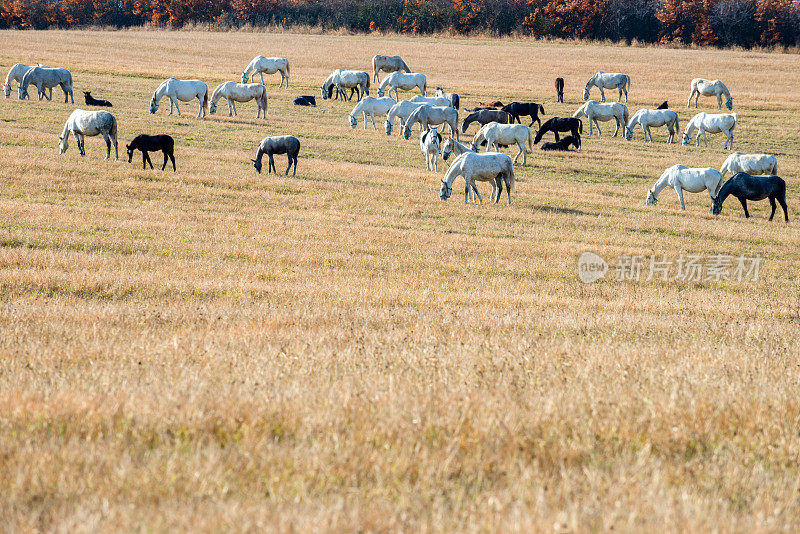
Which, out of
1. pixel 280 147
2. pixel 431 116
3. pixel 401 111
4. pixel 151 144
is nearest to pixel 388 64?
pixel 401 111

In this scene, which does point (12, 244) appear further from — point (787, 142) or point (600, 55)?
point (600, 55)

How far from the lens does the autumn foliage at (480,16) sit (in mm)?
70562

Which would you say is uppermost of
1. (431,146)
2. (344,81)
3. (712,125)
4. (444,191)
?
(344,81)

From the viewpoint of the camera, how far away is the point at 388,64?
49719 millimetres

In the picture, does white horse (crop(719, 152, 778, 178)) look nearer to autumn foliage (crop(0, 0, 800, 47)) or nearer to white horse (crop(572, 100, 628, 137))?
white horse (crop(572, 100, 628, 137))

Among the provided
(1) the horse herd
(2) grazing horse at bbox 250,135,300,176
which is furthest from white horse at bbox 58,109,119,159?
(2) grazing horse at bbox 250,135,300,176

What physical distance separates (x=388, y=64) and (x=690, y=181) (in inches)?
1239

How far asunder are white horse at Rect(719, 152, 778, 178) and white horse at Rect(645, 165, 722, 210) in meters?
2.51

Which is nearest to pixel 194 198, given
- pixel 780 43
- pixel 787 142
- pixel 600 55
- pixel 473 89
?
pixel 787 142

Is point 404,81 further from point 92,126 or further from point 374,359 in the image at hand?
point 374,359

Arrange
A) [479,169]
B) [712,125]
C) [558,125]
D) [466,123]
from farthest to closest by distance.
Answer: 1. [466,123]
2. [712,125]
3. [558,125]
4. [479,169]

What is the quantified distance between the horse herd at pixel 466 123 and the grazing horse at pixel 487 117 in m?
0.04

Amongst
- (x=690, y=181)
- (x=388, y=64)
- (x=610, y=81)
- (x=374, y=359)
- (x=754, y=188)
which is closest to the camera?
(x=374, y=359)

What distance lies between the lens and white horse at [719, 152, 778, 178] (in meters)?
23.7
